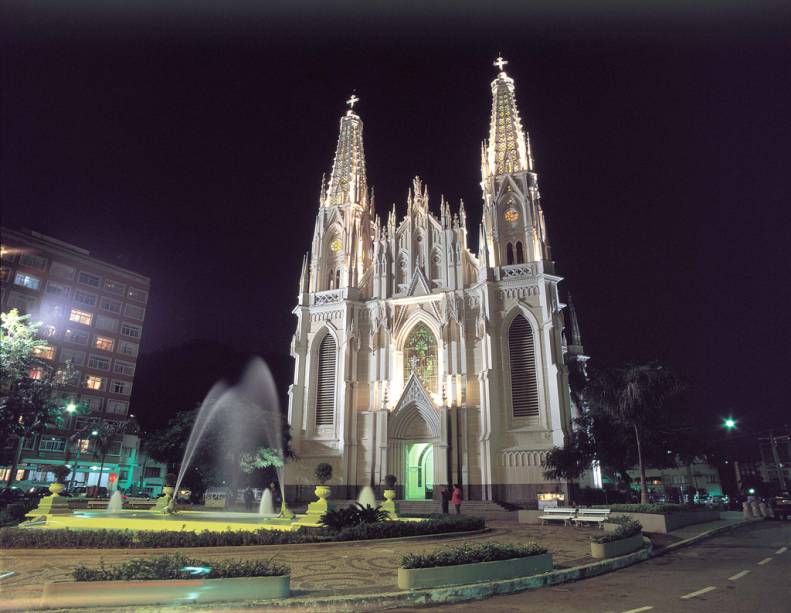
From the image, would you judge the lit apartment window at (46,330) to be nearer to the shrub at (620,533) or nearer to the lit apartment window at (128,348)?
the lit apartment window at (128,348)

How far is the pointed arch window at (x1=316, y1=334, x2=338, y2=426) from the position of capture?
3872 centimetres

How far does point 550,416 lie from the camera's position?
110ft

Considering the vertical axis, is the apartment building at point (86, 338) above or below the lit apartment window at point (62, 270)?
below

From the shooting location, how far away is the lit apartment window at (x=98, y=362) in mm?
58531

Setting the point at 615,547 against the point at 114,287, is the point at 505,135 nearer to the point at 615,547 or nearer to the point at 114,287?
the point at 615,547

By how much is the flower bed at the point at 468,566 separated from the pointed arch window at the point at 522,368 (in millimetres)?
25171

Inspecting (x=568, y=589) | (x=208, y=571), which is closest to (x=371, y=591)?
(x=208, y=571)

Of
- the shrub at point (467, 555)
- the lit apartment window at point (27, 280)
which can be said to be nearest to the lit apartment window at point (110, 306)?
the lit apartment window at point (27, 280)

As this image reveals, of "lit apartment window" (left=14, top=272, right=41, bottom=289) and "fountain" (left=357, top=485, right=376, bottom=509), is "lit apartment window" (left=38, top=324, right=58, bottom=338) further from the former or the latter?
"fountain" (left=357, top=485, right=376, bottom=509)

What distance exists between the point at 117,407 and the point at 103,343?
24.3 ft

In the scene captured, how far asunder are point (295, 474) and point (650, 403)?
23.4 m

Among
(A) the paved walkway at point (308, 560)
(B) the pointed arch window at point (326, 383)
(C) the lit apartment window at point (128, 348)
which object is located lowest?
(A) the paved walkway at point (308, 560)

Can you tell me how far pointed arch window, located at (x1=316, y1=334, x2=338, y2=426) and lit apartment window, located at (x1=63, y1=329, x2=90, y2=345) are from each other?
3324 centimetres

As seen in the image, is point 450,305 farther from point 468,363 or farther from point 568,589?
point 568,589
